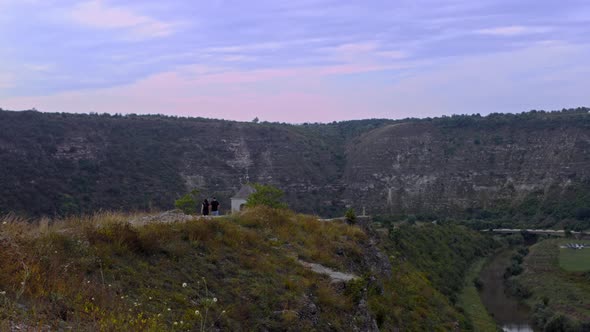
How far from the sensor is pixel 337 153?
82.2 m

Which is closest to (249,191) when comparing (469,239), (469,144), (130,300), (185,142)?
(130,300)

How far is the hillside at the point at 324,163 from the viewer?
50312mm

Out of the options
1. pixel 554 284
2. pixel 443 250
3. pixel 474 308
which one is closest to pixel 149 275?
pixel 474 308

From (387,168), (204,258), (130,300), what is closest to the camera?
(130,300)

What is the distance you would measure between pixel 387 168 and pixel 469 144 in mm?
11525

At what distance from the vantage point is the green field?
121ft

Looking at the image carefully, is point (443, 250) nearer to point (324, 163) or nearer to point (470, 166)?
point (470, 166)

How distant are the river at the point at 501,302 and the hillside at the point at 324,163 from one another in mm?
16274

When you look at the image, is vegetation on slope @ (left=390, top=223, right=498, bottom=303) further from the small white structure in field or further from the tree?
the small white structure in field

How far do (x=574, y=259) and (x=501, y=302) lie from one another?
8782 mm

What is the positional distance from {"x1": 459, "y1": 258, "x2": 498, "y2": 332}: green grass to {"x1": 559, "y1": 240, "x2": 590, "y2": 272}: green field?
5918 mm

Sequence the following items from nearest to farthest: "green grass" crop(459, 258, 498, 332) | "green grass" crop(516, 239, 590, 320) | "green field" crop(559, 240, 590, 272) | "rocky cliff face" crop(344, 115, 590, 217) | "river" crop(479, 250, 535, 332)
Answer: "green grass" crop(459, 258, 498, 332)
"green grass" crop(516, 239, 590, 320)
"river" crop(479, 250, 535, 332)
"green field" crop(559, 240, 590, 272)
"rocky cliff face" crop(344, 115, 590, 217)

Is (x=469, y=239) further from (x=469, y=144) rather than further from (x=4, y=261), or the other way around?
(x=4, y=261)

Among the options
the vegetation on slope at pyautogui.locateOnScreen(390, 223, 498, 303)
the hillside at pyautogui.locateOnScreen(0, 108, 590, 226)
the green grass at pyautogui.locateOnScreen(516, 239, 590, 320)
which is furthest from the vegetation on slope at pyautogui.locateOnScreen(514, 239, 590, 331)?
the hillside at pyautogui.locateOnScreen(0, 108, 590, 226)
